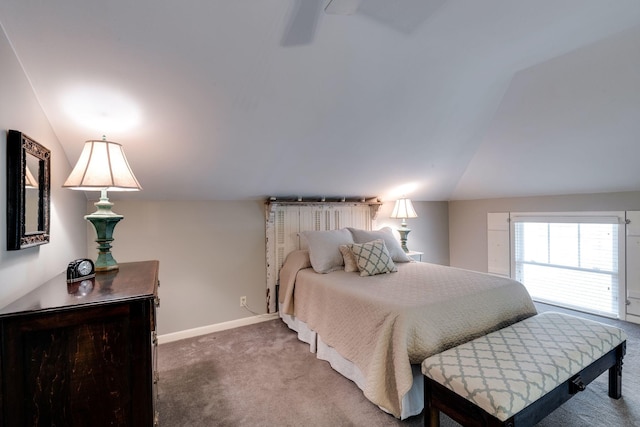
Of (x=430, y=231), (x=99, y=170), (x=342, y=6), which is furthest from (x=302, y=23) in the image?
(x=430, y=231)

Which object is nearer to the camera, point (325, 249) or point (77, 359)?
point (77, 359)

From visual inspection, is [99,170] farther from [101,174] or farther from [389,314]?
[389,314]

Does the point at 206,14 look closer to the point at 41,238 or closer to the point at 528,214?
the point at 41,238

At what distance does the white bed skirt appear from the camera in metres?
1.82

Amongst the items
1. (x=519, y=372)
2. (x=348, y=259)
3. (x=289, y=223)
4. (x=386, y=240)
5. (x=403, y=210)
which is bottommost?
(x=519, y=372)

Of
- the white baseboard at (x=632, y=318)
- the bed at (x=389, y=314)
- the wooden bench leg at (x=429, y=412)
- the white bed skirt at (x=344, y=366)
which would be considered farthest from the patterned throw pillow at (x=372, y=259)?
the white baseboard at (x=632, y=318)

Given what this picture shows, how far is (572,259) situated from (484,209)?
124 cm

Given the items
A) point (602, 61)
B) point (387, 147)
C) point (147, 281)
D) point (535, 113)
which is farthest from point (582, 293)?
point (147, 281)

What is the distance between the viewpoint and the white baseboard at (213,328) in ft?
9.49

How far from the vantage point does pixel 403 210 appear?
13.1 ft

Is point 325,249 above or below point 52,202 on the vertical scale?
below

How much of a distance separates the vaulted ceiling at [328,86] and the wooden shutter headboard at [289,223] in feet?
0.73

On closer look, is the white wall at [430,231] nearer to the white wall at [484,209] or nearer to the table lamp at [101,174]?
the white wall at [484,209]

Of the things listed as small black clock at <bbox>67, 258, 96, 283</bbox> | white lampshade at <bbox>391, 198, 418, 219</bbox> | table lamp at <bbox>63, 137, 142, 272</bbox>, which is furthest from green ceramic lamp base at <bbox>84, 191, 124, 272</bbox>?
white lampshade at <bbox>391, 198, 418, 219</bbox>
